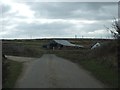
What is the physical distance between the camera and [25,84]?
59.5ft

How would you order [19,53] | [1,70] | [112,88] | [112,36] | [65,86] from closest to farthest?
[112,88]
[65,86]
[1,70]
[112,36]
[19,53]

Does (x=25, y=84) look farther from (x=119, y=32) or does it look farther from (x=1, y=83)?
(x=119, y=32)

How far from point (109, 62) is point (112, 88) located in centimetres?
979

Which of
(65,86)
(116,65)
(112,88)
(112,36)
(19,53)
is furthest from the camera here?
(19,53)

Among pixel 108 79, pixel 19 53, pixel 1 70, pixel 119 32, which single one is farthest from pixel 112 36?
pixel 19 53

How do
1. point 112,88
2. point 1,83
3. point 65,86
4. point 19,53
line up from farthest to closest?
point 19,53 < point 1,83 < point 65,86 < point 112,88

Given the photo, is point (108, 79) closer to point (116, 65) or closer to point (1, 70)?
point (116, 65)

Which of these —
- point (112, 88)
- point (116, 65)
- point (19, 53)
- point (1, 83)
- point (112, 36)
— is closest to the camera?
point (112, 88)

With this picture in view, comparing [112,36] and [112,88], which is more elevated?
[112,36]

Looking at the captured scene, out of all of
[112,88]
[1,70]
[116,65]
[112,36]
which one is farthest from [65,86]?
[112,36]

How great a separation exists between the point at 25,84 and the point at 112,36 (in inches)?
317

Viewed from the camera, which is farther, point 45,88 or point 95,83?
point 95,83

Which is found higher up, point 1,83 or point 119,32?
point 119,32

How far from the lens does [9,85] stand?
17797mm
